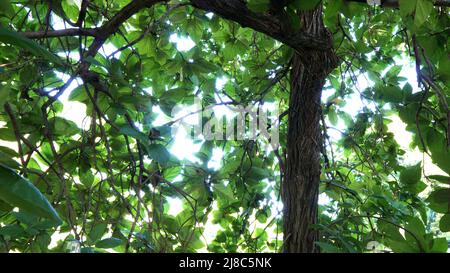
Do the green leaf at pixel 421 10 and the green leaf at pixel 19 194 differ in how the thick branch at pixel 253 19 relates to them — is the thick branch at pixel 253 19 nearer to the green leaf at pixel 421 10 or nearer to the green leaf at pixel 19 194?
the green leaf at pixel 421 10

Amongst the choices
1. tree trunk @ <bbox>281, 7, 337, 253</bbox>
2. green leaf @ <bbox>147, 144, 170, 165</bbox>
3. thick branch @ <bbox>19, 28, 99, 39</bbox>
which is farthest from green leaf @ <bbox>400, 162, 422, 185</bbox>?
thick branch @ <bbox>19, 28, 99, 39</bbox>

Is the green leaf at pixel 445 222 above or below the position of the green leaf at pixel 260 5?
below

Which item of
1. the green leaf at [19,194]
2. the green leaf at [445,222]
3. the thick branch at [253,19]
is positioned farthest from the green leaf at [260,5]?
the green leaf at [19,194]

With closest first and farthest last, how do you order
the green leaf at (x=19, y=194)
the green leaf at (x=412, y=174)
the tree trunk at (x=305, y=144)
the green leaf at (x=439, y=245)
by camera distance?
the green leaf at (x=19, y=194) → the green leaf at (x=439, y=245) → the green leaf at (x=412, y=174) → the tree trunk at (x=305, y=144)

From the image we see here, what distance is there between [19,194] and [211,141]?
118cm

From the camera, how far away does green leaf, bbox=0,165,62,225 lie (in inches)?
10.8

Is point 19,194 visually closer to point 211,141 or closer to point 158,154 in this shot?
point 158,154

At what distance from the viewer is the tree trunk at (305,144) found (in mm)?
1254

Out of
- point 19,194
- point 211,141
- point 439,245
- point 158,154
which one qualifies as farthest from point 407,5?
point 211,141

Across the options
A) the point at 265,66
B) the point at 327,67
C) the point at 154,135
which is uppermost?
the point at 265,66
